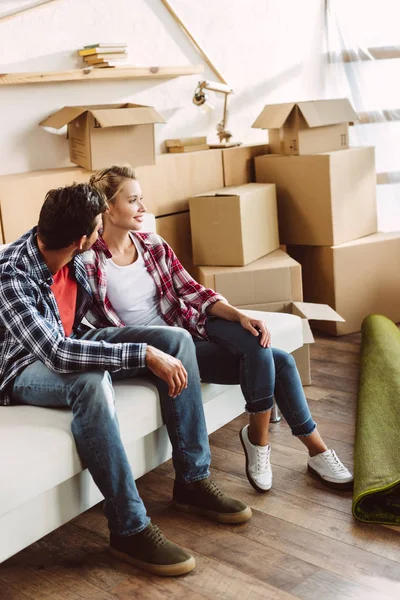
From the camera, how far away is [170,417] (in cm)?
212

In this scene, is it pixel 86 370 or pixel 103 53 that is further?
pixel 103 53

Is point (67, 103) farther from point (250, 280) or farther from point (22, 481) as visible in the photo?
point (22, 481)

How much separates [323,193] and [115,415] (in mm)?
2128

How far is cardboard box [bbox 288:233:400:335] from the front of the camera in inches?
149

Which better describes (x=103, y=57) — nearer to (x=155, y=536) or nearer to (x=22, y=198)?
→ (x=22, y=198)

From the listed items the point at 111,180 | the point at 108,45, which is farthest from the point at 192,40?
the point at 111,180

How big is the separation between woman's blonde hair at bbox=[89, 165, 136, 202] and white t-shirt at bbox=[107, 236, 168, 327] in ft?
0.63

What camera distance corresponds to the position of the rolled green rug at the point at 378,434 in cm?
215

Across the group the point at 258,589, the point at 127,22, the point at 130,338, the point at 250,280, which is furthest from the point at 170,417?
the point at 127,22

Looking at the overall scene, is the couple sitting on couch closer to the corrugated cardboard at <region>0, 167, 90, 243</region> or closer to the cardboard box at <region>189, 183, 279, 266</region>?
the corrugated cardboard at <region>0, 167, 90, 243</region>

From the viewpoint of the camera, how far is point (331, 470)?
7.77 ft

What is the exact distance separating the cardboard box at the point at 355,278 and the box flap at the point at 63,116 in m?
1.41

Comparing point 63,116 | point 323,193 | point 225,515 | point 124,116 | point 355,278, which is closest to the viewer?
point 225,515

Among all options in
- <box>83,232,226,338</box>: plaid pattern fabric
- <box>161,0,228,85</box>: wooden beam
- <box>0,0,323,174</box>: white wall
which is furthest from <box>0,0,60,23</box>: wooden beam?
<box>83,232,226,338</box>: plaid pattern fabric
